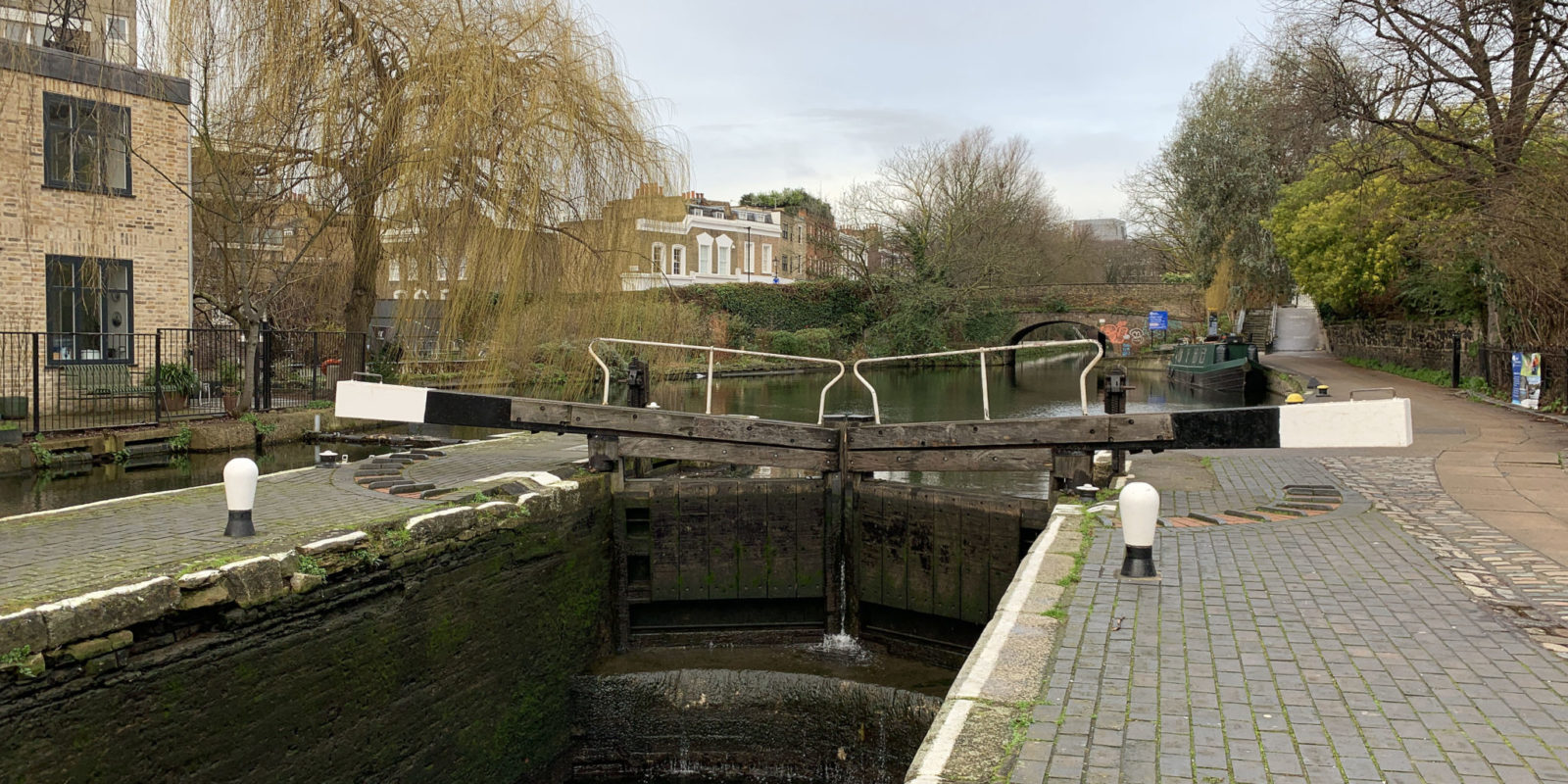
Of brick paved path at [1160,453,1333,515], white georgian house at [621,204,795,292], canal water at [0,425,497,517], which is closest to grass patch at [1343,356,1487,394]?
brick paved path at [1160,453,1333,515]

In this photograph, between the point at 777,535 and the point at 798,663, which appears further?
the point at 777,535

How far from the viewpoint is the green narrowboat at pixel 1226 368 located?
29656 millimetres

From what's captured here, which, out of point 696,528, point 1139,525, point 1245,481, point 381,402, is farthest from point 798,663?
point 1245,481

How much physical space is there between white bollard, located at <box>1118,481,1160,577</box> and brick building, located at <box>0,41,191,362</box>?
14.5 meters

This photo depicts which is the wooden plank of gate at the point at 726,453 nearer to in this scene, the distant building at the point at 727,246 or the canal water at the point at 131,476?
the canal water at the point at 131,476

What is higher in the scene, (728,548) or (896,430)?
(896,430)

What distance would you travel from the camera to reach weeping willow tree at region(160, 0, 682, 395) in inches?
520

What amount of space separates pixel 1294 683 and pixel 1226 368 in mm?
27809

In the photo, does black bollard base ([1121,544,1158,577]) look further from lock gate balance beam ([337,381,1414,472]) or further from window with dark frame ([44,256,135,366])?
window with dark frame ([44,256,135,366])

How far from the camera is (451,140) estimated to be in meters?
12.9

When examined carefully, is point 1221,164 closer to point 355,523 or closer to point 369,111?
point 369,111

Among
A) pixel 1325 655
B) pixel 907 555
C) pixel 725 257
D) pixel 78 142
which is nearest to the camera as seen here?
pixel 1325 655

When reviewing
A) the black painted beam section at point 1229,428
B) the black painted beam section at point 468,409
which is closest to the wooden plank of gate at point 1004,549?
the black painted beam section at point 1229,428

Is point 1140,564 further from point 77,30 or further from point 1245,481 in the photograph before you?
point 77,30
